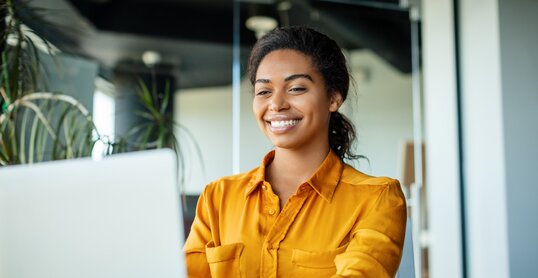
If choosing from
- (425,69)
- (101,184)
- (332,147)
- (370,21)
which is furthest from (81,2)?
(101,184)

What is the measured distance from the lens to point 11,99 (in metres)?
2.39

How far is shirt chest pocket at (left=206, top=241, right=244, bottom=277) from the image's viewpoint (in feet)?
4.82

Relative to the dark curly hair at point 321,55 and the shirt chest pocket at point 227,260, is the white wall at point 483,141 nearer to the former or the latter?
the dark curly hair at point 321,55

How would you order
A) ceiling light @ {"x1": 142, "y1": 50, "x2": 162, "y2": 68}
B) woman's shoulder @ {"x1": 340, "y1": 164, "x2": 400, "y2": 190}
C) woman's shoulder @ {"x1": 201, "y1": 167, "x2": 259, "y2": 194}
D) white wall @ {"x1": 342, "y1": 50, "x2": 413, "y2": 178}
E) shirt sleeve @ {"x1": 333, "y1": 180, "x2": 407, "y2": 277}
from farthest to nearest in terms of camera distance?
ceiling light @ {"x1": 142, "y1": 50, "x2": 162, "y2": 68}
white wall @ {"x1": 342, "y1": 50, "x2": 413, "y2": 178}
woman's shoulder @ {"x1": 201, "y1": 167, "x2": 259, "y2": 194}
woman's shoulder @ {"x1": 340, "y1": 164, "x2": 400, "y2": 190}
shirt sleeve @ {"x1": 333, "y1": 180, "x2": 407, "y2": 277}

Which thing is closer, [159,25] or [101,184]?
[101,184]

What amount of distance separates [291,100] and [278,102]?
0.04m

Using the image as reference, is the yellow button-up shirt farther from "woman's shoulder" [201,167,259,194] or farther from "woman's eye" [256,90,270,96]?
"woman's eye" [256,90,270,96]

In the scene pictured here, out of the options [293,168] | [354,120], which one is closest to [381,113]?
[354,120]

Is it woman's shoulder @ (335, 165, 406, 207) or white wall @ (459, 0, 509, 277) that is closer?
woman's shoulder @ (335, 165, 406, 207)

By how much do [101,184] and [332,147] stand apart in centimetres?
107

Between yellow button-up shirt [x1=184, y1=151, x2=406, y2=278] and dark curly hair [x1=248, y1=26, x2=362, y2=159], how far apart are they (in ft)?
0.63

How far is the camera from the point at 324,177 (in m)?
1.54

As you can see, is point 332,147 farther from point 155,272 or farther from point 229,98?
point 229,98

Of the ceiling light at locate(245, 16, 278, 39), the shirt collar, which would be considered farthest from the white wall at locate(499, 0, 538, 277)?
the ceiling light at locate(245, 16, 278, 39)
